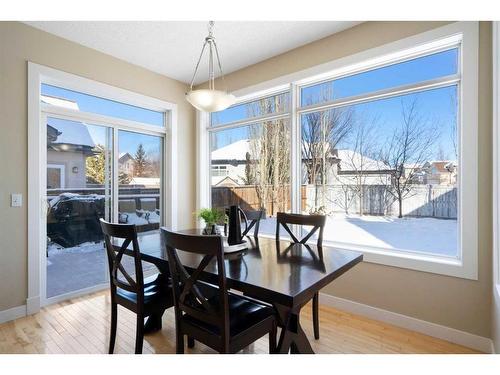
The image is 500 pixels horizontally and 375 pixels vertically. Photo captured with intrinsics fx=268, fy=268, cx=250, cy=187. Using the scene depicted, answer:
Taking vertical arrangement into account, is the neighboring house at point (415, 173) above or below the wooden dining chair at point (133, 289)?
above

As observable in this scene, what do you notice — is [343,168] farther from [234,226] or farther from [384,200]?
[234,226]

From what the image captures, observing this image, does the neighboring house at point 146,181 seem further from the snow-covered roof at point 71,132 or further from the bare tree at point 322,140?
the bare tree at point 322,140

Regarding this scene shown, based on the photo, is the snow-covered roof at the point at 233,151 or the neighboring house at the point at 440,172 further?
the snow-covered roof at the point at 233,151

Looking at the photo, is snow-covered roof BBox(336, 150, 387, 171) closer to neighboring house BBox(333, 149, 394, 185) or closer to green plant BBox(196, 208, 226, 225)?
neighboring house BBox(333, 149, 394, 185)

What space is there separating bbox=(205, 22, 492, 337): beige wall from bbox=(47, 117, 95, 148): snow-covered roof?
2.57 metres

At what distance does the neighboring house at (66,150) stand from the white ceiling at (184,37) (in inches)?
30.5

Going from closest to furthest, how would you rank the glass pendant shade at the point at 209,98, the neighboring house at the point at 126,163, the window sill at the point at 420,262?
the glass pendant shade at the point at 209,98
the window sill at the point at 420,262
the neighboring house at the point at 126,163

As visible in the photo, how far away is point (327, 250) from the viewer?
6.81 feet

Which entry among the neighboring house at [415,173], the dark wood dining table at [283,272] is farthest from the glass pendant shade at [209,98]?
the neighboring house at [415,173]

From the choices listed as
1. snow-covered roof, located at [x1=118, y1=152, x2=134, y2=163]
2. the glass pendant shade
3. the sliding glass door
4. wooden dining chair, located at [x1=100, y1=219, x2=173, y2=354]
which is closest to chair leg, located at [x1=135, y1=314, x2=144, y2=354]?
wooden dining chair, located at [x1=100, y1=219, x2=173, y2=354]

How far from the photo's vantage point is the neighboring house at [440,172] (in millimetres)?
2354

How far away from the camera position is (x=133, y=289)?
1848 millimetres

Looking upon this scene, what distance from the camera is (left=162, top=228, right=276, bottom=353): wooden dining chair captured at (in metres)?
1.36
